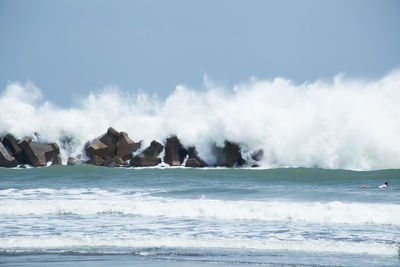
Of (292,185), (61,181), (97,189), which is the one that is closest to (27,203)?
(97,189)

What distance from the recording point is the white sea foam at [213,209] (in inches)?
388

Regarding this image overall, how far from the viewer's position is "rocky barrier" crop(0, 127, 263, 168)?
2342 centimetres

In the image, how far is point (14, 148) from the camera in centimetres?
2636

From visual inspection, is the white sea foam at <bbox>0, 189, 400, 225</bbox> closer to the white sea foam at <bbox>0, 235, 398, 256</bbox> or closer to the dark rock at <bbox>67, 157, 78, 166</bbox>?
the white sea foam at <bbox>0, 235, 398, 256</bbox>

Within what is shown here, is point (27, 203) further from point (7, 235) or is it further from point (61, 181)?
point (61, 181)

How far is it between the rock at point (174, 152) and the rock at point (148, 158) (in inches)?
18.3

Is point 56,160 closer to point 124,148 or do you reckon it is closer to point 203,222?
point 124,148

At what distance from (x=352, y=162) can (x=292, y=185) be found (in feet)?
20.7

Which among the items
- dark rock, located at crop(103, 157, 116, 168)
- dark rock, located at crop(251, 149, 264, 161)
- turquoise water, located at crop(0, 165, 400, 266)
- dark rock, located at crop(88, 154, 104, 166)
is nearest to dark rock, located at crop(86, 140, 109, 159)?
dark rock, located at crop(88, 154, 104, 166)

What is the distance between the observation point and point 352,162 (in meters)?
21.3

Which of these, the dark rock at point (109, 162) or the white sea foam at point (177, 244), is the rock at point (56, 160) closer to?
the dark rock at point (109, 162)

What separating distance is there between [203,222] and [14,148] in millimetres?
18929

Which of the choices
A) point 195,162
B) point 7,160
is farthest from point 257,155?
point 7,160

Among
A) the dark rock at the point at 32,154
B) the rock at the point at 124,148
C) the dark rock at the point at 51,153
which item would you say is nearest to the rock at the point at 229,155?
the rock at the point at 124,148
